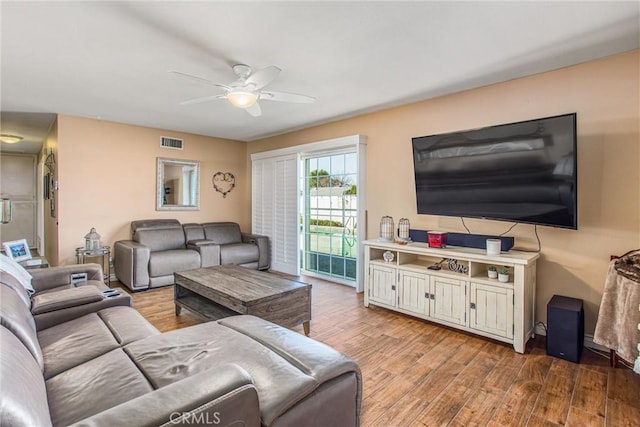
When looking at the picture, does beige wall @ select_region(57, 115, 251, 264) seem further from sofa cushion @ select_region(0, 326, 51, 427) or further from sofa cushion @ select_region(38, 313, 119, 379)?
sofa cushion @ select_region(0, 326, 51, 427)

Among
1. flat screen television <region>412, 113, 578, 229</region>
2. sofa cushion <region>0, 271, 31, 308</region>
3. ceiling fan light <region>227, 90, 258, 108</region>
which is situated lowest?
sofa cushion <region>0, 271, 31, 308</region>

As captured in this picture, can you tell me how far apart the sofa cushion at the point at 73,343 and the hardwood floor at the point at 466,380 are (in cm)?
114

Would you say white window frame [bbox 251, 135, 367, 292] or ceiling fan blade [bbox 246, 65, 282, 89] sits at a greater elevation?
ceiling fan blade [bbox 246, 65, 282, 89]

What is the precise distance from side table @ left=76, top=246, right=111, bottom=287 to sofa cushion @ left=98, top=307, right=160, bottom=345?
2.46m

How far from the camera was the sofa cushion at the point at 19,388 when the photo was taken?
0.81 meters

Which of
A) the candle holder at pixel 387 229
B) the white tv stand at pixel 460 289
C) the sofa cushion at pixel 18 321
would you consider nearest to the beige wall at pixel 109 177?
the sofa cushion at pixel 18 321

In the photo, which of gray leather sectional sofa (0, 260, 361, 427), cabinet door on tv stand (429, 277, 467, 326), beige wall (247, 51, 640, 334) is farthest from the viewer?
cabinet door on tv stand (429, 277, 467, 326)

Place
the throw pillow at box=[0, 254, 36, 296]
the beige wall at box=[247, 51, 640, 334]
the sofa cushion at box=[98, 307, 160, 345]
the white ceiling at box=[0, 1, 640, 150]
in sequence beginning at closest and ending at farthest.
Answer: the sofa cushion at box=[98, 307, 160, 345]
the white ceiling at box=[0, 1, 640, 150]
the throw pillow at box=[0, 254, 36, 296]
the beige wall at box=[247, 51, 640, 334]

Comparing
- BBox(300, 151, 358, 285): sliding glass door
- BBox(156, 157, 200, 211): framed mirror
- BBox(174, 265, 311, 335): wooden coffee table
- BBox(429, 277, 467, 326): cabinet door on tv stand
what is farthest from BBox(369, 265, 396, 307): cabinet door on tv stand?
BBox(156, 157, 200, 211): framed mirror

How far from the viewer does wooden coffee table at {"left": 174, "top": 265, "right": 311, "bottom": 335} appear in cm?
257

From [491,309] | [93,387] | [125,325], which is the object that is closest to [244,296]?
[125,325]

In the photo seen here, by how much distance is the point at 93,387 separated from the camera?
1.31 metres

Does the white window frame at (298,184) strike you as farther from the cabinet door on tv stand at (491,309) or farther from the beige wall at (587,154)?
the cabinet door on tv stand at (491,309)

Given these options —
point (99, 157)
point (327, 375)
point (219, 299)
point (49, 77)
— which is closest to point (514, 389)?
point (327, 375)
